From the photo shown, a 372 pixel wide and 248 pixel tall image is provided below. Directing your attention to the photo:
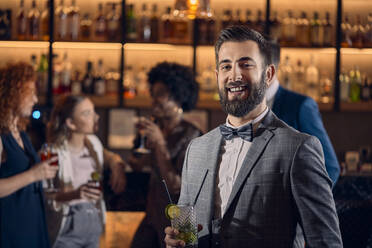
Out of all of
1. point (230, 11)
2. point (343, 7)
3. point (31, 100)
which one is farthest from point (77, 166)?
point (343, 7)

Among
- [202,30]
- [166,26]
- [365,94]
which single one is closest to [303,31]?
[365,94]

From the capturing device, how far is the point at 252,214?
1.60 meters

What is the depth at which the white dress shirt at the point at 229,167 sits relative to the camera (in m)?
1.67

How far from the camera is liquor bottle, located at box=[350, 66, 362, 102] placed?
5258mm

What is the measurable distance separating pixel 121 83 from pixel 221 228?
11.5 feet

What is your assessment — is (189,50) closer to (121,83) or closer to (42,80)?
(121,83)

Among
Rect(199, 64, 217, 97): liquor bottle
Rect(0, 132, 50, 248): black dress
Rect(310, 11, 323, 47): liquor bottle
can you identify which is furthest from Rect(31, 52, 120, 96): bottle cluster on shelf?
Rect(0, 132, 50, 248): black dress

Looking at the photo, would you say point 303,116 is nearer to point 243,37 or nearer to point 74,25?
point 243,37

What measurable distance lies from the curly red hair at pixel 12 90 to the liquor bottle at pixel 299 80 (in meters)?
2.70

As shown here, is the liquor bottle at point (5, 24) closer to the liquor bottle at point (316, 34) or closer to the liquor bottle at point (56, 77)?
the liquor bottle at point (56, 77)

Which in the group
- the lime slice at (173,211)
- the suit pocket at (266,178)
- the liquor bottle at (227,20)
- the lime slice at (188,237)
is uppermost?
the liquor bottle at (227,20)

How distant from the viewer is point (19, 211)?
286cm

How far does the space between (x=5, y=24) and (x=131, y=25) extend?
3.56 feet

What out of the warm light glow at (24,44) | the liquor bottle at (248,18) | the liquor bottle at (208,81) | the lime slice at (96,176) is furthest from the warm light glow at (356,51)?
the lime slice at (96,176)
